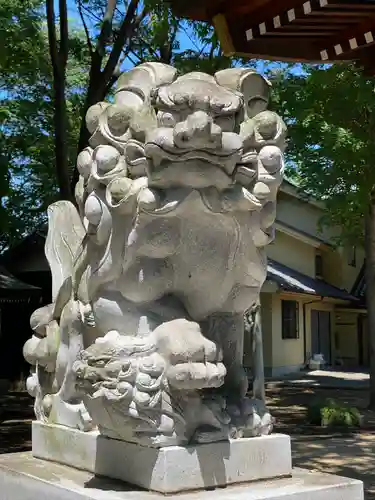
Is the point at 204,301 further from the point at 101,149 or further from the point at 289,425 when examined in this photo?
the point at 289,425

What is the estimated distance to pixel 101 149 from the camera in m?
2.82

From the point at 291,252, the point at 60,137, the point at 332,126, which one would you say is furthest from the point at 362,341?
the point at 60,137

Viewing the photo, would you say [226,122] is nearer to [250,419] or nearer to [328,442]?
[250,419]

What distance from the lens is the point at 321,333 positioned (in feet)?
82.8

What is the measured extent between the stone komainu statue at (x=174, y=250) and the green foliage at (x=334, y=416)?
311 inches

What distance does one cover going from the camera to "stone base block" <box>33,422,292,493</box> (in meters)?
2.62

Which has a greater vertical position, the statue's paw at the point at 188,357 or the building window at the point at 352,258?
the building window at the point at 352,258

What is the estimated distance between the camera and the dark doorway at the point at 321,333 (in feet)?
80.2

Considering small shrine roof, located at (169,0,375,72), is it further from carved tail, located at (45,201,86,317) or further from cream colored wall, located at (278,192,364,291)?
cream colored wall, located at (278,192,364,291)

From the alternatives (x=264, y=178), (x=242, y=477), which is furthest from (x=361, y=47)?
(x=242, y=477)

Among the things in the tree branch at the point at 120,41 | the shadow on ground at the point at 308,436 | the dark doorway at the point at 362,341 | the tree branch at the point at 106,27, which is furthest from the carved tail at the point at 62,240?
the dark doorway at the point at 362,341

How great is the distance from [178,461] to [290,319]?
20.0 m

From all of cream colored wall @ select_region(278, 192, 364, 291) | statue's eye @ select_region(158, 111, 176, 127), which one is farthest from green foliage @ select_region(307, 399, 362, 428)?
cream colored wall @ select_region(278, 192, 364, 291)

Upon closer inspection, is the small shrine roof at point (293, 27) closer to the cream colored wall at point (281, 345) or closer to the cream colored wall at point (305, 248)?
the cream colored wall at point (281, 345)
